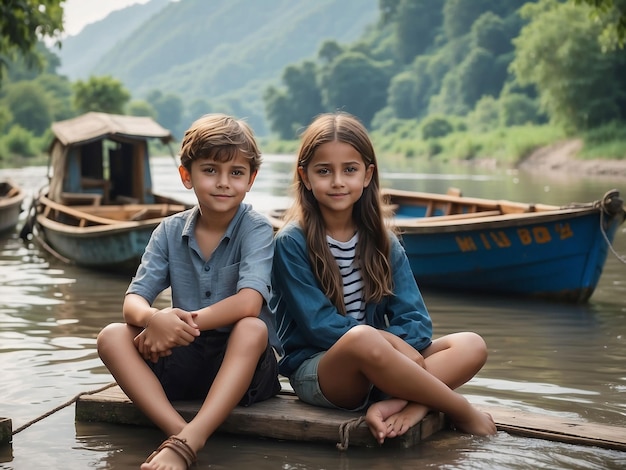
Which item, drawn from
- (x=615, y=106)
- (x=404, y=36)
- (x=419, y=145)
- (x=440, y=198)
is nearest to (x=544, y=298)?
(x=440, y=198)

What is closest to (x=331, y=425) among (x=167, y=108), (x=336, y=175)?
(x=336, y=175)

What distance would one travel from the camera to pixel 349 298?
143 inches

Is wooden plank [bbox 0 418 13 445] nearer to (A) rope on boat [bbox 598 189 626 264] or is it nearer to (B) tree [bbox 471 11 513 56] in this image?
(A) rope on boat [bbox 598 189 626 264]

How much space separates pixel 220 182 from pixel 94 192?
958cm

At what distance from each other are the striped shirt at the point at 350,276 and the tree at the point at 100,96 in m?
51.4

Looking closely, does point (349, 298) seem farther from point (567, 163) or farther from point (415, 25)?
point (415, 25)

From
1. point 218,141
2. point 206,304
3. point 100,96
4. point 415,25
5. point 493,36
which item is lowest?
point 206,304

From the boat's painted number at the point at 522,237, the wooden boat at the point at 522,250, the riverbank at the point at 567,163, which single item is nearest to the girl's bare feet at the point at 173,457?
the wooden boat at the point at 522,250

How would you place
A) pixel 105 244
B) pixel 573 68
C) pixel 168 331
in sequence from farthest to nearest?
pixel 573 68, pixel 105 244, pixel 168 331

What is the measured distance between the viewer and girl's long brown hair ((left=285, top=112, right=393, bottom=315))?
3574 mm

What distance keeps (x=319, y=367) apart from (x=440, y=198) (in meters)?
7.50

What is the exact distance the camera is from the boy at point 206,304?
328 centimetres

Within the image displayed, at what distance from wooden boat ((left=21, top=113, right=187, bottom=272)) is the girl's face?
20.1ft

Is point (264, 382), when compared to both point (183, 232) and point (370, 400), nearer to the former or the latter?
point (370, 400)
